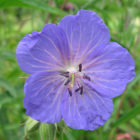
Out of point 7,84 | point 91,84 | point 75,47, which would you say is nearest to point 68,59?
point 75,47

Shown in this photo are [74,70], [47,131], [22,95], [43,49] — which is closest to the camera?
[43,49]

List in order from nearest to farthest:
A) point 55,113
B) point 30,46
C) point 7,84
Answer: point 30,46, point 55,113, point 7,84

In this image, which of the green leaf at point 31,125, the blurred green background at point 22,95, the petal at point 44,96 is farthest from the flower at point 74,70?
the green leaf at point 31,125

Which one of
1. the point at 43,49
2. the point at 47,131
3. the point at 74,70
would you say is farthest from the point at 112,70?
the point at 47,131

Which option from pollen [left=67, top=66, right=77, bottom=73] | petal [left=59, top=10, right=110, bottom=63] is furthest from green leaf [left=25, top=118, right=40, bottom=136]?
petal [left=59, top=10, right=110, bottom=63]

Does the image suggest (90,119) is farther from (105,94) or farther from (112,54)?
(112,54)

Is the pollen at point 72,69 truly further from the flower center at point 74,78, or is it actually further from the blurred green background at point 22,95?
the blurred green background at point 22,95

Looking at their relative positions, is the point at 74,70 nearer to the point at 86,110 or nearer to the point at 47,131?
the point at 86,110
